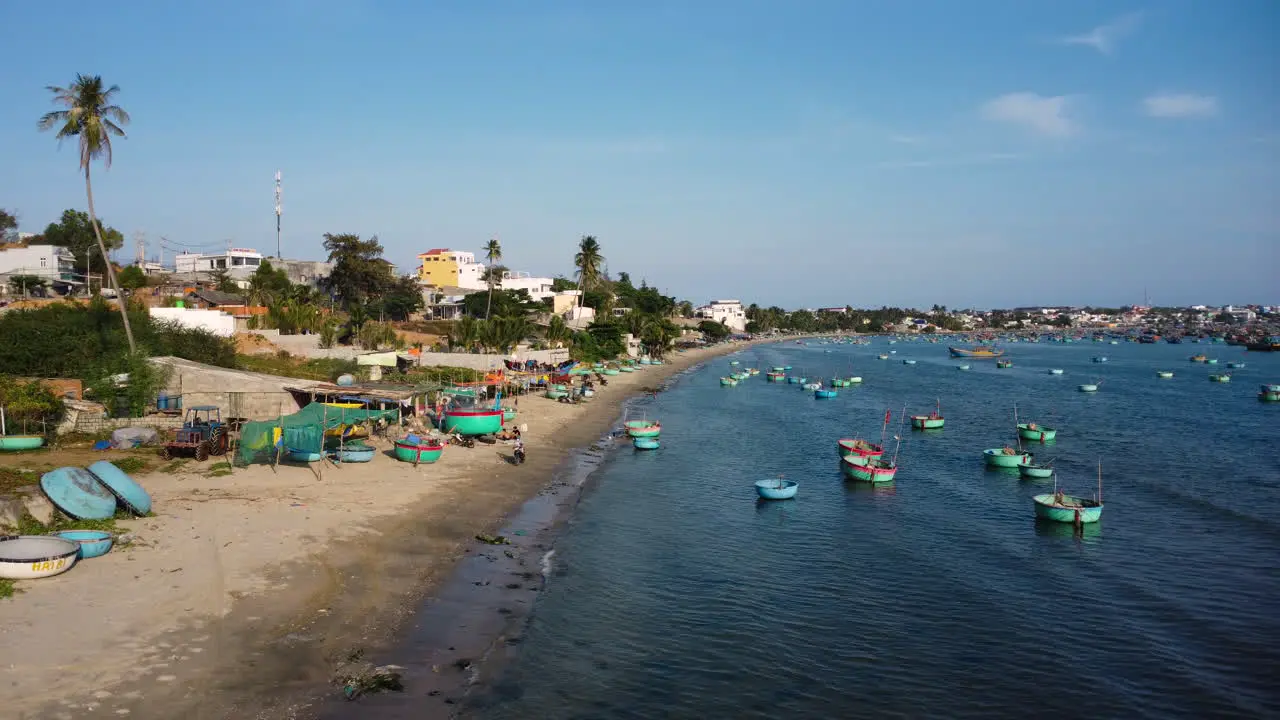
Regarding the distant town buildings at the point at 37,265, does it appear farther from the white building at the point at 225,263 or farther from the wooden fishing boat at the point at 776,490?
the wooden fishing boat at the point at 776,490

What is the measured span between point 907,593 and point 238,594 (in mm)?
17712

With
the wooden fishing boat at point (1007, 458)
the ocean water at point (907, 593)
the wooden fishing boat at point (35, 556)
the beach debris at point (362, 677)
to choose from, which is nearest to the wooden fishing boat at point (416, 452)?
the ocean water at point (907, 593)

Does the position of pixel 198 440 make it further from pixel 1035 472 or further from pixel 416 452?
pixel 1035 472

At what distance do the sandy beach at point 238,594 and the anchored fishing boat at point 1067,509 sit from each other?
20.9 meters

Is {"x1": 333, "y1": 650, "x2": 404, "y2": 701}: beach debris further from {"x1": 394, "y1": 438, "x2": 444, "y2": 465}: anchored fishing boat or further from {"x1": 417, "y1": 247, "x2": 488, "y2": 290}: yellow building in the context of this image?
{"x1": 417, "y1": 247, "x2": 488, "y2": 290}: yellow building

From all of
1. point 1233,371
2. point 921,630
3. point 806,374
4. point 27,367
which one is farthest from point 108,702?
point 1233,371

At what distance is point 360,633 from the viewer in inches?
670

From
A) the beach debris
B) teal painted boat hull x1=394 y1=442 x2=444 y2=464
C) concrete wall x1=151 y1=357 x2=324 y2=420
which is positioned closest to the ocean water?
the beach debris

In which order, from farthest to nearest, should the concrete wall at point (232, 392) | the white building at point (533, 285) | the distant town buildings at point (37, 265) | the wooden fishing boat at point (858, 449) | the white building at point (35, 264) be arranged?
1. the white building at point (533, 285)
2. the white building at point (35, 264)
3. the distant town buildings at point (37, 265)
4. the wooden fishing boat at point (858, 449)
5. the concrete wall at point (232, 392)

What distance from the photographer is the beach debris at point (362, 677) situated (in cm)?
1461

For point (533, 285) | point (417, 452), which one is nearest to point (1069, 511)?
point (417, 452)

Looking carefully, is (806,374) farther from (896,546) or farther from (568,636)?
(568,636)

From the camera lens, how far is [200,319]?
52844 millimetres

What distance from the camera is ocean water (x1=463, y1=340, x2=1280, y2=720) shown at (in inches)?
660
